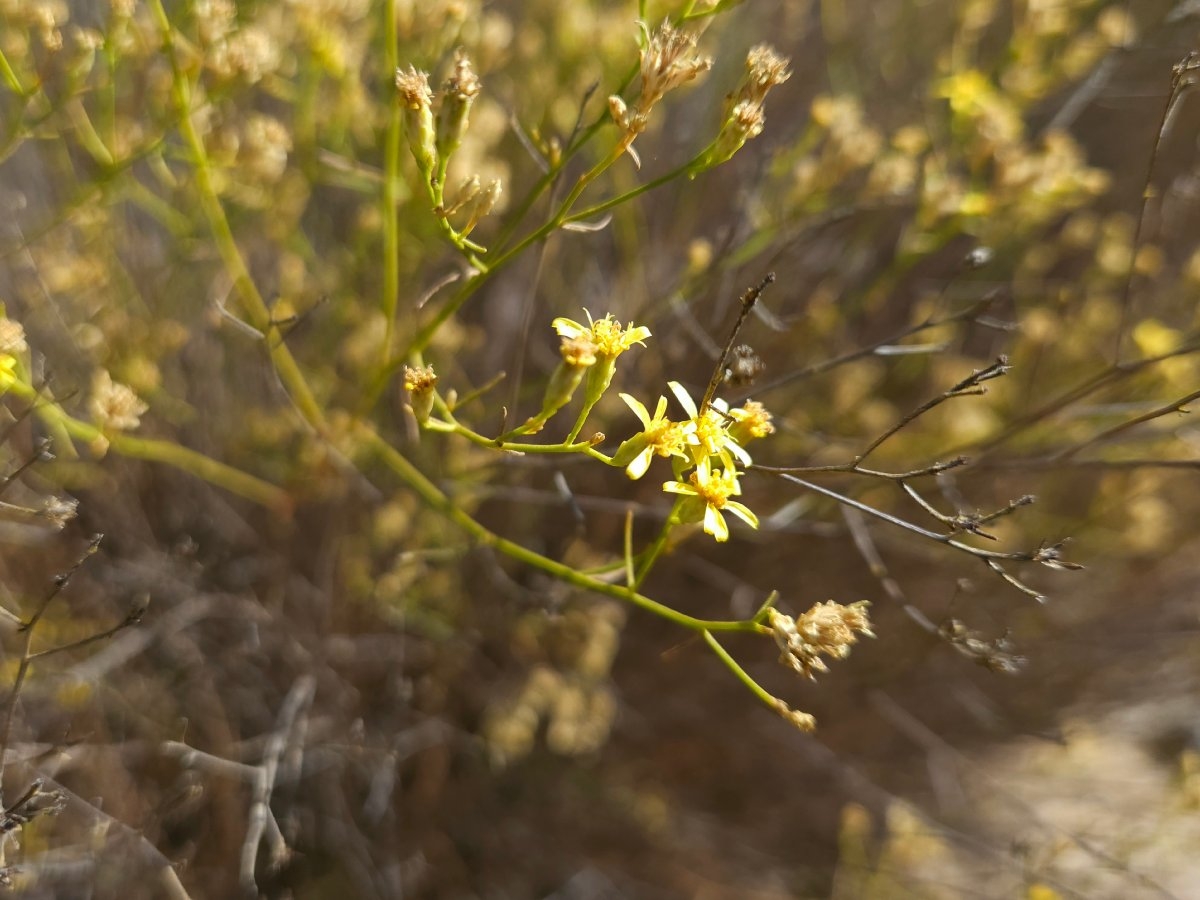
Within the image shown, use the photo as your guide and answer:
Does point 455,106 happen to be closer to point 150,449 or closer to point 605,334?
point 605,334

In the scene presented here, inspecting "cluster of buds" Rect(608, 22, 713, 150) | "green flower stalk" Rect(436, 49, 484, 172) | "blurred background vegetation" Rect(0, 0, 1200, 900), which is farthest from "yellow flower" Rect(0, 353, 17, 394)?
"cluster of buds" Rect(608, 22, 713, 150)

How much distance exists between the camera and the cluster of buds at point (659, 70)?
113 cm

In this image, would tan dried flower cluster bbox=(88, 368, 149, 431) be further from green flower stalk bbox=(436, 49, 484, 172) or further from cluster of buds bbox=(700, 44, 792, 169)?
cluster of buds bbox=(700, 44, 792, 169)

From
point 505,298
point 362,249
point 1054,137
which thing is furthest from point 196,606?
point 1054,137

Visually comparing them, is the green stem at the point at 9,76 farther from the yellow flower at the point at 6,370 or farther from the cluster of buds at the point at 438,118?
the cluster of buds at the point at 438,118

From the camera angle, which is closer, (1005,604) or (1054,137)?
(1054,137)

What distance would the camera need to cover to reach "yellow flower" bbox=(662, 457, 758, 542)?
3.82ft

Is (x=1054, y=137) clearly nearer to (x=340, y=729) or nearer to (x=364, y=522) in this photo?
(x=364, y=522)

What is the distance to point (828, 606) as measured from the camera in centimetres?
118

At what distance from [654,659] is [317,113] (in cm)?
197

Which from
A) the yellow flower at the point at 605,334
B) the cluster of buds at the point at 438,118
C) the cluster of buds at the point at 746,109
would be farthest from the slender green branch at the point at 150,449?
the cluster of buds at the point at 746,109

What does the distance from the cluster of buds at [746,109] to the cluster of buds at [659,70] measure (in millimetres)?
75

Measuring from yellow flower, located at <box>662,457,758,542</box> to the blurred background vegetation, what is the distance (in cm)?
36

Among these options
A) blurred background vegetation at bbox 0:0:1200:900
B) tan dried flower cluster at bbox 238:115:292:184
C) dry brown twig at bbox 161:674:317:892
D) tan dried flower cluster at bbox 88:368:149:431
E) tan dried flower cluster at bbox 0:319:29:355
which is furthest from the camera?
blurred background vegetation at bbox 0:0:1200:900
